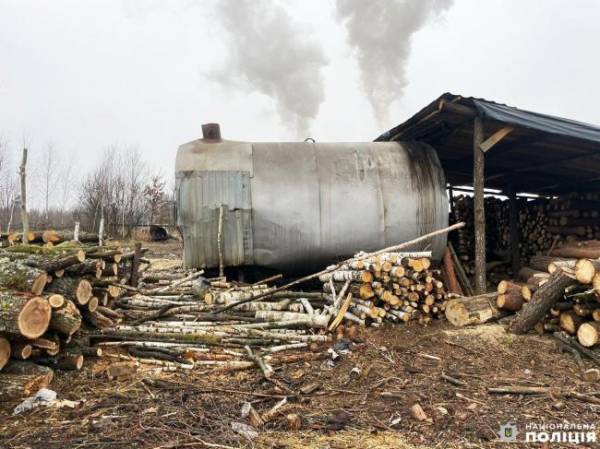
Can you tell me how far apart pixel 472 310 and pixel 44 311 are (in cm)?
568

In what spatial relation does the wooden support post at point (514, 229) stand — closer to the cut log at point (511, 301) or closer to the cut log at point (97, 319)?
the cut log at point (511, 301)

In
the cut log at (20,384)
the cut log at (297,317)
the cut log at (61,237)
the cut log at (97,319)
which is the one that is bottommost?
the cut log at (20,384)

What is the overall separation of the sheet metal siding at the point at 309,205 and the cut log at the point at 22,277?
3841 mm

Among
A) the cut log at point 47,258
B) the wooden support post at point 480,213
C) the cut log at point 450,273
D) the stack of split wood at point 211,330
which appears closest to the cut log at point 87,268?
the cut log at point 47,258

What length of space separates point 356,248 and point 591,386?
5.00 meters

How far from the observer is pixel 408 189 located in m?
8.77

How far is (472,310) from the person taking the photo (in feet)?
19.8

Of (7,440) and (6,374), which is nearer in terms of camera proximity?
(7,440)

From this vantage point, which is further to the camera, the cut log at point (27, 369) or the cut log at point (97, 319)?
the cut log at point (97, 319)

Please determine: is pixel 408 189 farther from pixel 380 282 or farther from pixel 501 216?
pixel 501 216

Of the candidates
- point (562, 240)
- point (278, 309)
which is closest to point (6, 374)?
point (278, 309)

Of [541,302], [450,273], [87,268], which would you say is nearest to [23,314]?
[87,268]

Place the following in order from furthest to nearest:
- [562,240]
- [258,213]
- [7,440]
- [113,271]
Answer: [562,240], [258,213], [113,271], [7,440]

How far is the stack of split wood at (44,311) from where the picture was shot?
3924 mm
